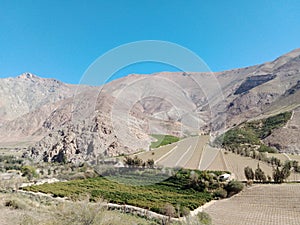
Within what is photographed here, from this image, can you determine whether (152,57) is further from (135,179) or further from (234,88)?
(234,88)

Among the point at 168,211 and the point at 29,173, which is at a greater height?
the point at 29,173

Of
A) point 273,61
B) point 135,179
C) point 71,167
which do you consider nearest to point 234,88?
point 273,61

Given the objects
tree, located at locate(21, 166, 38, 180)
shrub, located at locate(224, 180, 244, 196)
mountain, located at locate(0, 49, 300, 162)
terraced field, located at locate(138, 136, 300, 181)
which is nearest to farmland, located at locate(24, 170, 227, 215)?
shrub, located at locate(224, 180, 244, 196)

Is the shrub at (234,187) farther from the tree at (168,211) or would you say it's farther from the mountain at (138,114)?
the tree at (168,211)

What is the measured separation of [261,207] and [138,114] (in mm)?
10395

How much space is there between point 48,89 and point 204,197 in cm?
19584

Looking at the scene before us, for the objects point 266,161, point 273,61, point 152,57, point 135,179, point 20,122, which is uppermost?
point 273,61

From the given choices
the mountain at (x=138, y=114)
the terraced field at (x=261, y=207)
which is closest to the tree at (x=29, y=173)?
the mountain at (x=138, y=114)

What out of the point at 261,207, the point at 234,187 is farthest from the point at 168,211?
the point at 234,187

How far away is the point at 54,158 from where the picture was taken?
45062mm

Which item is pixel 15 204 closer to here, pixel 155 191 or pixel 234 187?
pixel 155 191

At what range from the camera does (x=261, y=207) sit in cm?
1603

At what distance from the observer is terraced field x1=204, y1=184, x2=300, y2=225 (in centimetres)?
1352

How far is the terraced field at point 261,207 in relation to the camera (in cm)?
1352
